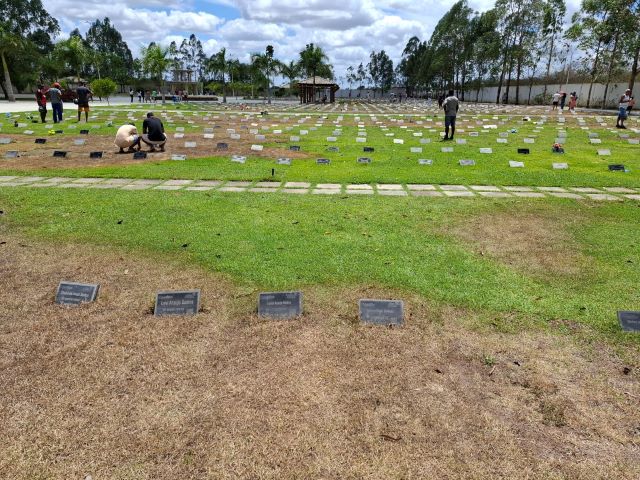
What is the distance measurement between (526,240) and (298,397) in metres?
4.03

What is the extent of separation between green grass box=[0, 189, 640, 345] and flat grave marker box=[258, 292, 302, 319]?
44 cm

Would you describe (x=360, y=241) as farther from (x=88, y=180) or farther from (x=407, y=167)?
(x=88, y=180)

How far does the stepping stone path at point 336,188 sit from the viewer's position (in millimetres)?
8148

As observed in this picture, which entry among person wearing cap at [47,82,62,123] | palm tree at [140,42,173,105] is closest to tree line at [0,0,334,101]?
palm tree at [140,42,173,105]

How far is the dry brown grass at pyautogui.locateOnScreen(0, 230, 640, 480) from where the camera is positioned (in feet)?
8.03

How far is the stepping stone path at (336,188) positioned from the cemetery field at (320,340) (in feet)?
1.42

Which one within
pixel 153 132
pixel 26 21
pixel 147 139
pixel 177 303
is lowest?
pixel 177 303

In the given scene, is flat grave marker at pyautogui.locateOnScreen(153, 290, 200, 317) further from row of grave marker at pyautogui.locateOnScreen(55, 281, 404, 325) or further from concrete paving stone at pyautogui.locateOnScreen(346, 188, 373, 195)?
A: concrete paving stone at pyautogui.locateOnScreen(346, 188, 373, 195)

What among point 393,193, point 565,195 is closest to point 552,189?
point 565,195

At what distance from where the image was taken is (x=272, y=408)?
2.83 metres

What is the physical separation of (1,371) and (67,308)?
0.90 m

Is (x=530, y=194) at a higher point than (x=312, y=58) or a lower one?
lower

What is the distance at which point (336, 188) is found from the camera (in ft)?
28.2

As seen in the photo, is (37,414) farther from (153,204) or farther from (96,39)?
(96,39)
